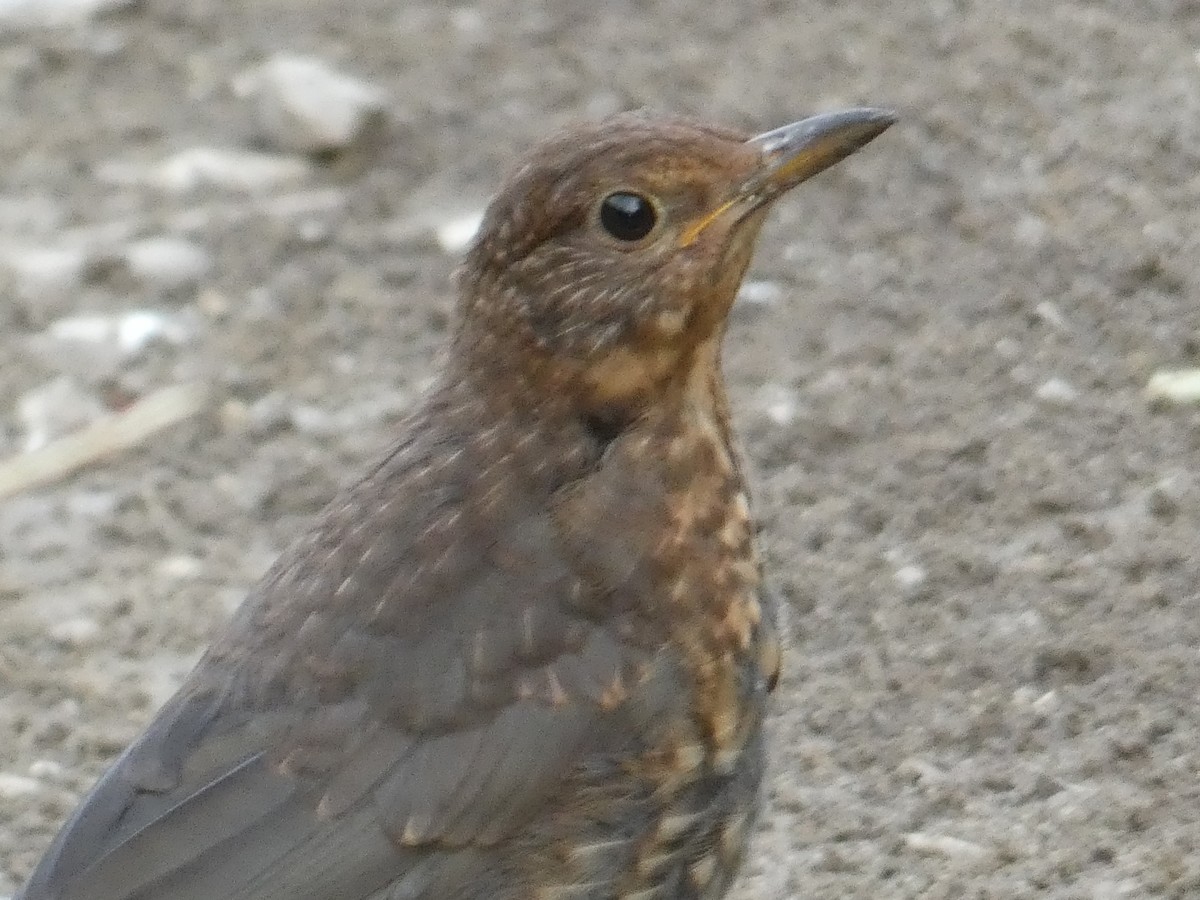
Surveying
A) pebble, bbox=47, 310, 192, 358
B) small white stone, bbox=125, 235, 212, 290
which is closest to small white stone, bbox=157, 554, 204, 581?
pebble, bbox=47, 310, 192, 358

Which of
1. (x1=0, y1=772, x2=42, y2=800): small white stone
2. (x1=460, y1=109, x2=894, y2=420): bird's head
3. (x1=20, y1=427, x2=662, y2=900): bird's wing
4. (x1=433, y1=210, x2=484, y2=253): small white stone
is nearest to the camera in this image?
(x1=20, y1=427, x2=662, y2=900): bird's wing

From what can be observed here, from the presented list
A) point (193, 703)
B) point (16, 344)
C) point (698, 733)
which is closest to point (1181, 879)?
point (698, 733)

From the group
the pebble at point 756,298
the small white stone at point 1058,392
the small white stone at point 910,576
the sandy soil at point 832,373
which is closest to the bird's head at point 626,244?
the sandy soil at point 832,373

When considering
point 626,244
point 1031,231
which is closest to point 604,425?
point 626,244

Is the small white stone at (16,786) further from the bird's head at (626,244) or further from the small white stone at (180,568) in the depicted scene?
the bird's head at (626,244)

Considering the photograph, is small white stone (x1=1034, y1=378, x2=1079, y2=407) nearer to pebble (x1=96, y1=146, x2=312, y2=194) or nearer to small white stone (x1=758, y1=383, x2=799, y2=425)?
small white stone (x1=758, y1=383, x2=799, y2=425)

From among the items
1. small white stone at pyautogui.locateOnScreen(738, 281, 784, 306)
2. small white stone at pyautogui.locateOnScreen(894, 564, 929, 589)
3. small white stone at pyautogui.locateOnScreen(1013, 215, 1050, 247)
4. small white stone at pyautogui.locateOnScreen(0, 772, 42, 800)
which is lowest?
small white stone at pyautogui.locateOnScreen(894, 564, 929, 589)
